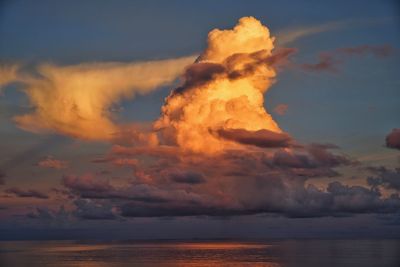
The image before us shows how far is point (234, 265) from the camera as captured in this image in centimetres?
11669

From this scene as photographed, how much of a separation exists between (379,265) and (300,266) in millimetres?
18223

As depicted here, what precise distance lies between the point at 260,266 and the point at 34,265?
50.5m

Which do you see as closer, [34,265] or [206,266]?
[206,266]

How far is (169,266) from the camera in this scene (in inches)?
4680

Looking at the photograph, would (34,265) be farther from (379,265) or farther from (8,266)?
(379,265)

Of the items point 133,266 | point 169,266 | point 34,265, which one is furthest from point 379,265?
point 34,265

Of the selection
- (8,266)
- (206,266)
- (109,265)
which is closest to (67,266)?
(109,265)

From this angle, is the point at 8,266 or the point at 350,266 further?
the point at 8,266

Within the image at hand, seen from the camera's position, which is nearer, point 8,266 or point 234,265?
point 234,265

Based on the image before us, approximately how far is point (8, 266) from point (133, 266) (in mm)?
28948

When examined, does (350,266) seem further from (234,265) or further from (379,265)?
(234,265)

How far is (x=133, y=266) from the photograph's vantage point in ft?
395

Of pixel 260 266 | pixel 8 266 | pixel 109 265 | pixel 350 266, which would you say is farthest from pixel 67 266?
pixel 350 266

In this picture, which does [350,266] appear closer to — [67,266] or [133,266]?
[133,266]
